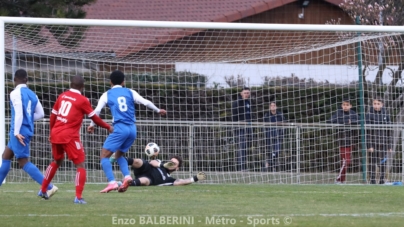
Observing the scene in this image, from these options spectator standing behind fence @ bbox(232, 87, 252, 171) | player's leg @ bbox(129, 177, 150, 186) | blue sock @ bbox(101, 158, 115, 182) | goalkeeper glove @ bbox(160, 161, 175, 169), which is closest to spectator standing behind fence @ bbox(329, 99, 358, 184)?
spectator standing behind fence @ bbox(232, 87, 252, 171)

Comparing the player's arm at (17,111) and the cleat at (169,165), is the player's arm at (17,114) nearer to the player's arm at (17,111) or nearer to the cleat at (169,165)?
the player's arm at (17,111)

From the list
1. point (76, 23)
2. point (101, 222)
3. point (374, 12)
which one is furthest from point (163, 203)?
point (374, 12)

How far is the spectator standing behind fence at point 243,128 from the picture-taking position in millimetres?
16219

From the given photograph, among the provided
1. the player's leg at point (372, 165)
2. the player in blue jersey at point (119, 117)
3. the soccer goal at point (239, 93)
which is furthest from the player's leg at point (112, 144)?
the player's leg at point (372, 165)

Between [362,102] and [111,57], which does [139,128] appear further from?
[362,102]

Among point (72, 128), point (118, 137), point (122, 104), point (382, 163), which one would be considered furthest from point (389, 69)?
point (72, 128)

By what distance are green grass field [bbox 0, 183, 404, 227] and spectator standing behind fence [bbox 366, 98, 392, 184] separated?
9.72 feet

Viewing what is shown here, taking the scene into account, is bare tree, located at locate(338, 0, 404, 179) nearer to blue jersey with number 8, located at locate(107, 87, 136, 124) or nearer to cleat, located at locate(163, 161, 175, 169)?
cleat, located at locate(163, 161, 175, 169)

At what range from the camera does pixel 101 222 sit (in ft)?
26.1

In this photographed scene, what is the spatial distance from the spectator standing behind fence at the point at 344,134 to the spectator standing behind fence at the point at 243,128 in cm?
172

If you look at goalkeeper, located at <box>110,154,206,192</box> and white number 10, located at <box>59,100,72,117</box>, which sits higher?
white number 10, located at <box>59,100,72,117</box>

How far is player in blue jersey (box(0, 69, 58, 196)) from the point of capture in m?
10.5

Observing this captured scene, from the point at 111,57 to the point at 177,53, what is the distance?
136 centimetres

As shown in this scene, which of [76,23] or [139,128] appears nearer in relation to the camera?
[76,23]
